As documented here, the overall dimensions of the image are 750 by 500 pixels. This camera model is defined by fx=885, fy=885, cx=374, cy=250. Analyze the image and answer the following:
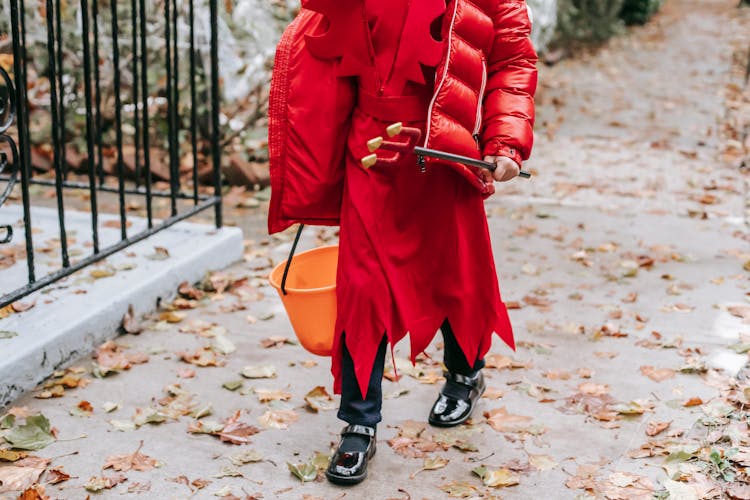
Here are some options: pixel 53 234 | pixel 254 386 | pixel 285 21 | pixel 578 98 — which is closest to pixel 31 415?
pixel 254 386

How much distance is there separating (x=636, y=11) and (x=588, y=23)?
10.9ft

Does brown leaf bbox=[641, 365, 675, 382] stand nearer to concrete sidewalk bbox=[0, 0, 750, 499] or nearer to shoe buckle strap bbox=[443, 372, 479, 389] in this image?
concrete sidewalk bbox=[0, 0, 750, 499]

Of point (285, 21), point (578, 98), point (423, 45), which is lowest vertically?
point (578, 98)

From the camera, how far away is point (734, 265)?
4762mm

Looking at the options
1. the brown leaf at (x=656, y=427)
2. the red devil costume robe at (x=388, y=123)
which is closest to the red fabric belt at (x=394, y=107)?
the red devil costume robe at (x=388, y=123)

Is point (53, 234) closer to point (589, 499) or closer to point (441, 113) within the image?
point (441, 113)

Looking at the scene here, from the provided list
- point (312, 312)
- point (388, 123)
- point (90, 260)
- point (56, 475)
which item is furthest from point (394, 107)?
point (90, 260)

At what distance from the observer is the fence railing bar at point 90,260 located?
327 centimetres

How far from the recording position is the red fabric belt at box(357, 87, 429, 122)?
2539 mm

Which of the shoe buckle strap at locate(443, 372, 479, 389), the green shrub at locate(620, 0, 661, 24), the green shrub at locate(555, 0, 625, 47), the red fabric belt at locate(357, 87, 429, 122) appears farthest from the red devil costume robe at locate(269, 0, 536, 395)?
the green shrub at locate(620, 0, 661, 24)

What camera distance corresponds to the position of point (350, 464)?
8.93ft

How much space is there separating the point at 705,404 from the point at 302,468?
4.85 feet

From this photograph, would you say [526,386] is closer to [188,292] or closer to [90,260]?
[188,292]

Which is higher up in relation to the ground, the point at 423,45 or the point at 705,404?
the point at 423,45
